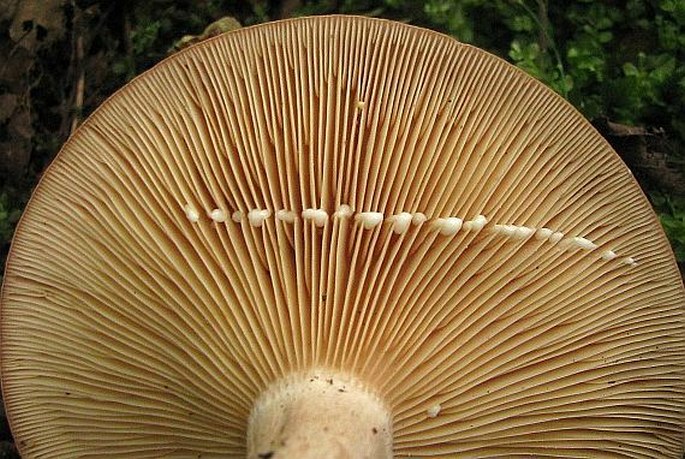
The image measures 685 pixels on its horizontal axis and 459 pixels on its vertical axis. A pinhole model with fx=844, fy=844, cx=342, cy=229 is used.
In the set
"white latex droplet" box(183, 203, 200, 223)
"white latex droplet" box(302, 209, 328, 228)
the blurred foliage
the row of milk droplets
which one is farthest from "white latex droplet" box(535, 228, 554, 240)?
the blurred foliage

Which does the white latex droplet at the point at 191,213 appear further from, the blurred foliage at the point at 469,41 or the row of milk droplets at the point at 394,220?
the blurred foliage at the point at 469,41

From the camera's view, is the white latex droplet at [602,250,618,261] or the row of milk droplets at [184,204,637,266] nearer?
the row of milk droplets at [184,204,637,266]

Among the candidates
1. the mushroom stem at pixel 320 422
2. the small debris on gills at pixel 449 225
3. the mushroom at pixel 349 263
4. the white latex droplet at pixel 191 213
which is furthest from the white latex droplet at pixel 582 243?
the white latex droplet at pixel 191 213

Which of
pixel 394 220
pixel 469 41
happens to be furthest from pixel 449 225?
pixel 469 41

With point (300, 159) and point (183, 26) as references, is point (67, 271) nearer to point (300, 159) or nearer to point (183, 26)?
point (300, 159)

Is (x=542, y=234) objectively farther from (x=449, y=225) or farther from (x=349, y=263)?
(x=349, y=263)

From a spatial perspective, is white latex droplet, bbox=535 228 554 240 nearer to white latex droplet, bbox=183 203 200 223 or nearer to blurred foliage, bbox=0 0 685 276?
white latex droplet, bbox=183 203 200 223

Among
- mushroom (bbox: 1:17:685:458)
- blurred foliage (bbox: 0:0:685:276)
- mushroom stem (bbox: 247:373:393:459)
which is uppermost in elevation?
blurred foliage (bbox: 0:0:685:276)
